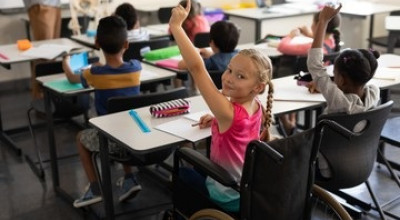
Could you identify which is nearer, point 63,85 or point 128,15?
point 63,85

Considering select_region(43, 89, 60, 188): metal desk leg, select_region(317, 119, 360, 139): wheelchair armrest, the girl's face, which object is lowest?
select_region(43, 89, 60, 188): metal desk leg

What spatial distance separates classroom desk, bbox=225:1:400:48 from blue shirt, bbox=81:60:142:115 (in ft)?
9.55

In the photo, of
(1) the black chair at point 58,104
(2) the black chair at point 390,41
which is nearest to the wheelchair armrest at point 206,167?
(1) the black chair at point 58,104

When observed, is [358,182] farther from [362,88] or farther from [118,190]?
[118,190]

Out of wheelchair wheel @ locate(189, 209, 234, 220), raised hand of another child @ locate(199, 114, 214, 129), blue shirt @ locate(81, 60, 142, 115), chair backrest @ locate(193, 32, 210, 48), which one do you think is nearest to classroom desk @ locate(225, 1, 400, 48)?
chair backrest @ locate(193, 32, 210, 48)

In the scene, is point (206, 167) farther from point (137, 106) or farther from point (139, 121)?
point (137, 106)

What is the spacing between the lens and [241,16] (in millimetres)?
5809

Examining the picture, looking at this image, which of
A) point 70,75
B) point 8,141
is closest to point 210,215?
point 70,75

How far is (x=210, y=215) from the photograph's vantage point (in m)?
1.89

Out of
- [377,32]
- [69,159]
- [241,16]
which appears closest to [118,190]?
[69,159]

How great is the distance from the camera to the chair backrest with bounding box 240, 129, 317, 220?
176cm

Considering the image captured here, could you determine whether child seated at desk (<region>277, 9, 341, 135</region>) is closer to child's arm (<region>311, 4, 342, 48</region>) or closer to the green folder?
child's arm (<region>311, 4, 342, 48</region>)

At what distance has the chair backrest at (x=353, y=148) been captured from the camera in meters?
2.18

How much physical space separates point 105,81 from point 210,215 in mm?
1271
